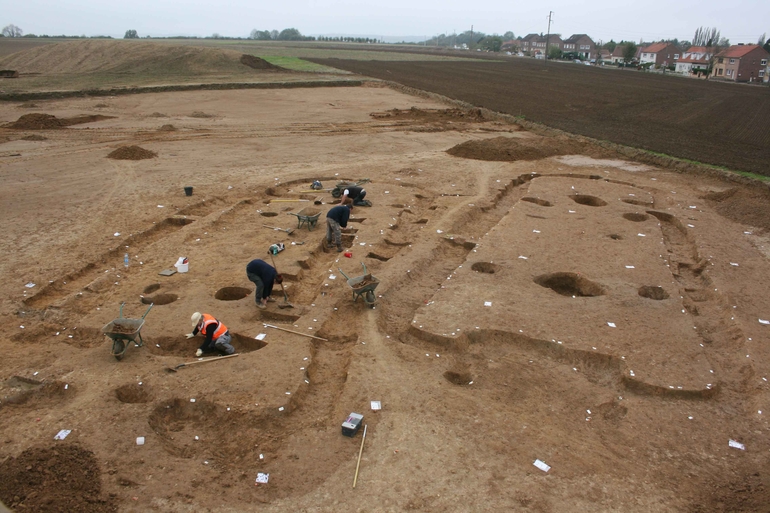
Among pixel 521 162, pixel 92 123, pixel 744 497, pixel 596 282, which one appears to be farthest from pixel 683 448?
pixel 92 123

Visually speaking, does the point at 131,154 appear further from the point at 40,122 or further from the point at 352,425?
the point at 352,425

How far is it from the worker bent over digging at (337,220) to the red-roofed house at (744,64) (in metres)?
83.6

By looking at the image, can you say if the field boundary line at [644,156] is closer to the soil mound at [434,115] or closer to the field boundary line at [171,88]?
the soil mound at [434,115]

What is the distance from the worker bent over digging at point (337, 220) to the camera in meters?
12.0

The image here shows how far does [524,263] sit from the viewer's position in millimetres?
11516

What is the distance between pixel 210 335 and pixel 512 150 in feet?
54.5

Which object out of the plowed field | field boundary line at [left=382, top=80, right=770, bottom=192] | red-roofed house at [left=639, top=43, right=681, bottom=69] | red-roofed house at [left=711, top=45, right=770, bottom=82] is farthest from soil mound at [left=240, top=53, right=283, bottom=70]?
red-roofed house at [left=639, top=43, right=681, bottom=69]

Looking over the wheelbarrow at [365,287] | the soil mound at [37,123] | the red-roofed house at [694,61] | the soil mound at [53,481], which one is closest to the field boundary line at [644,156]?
the wheelbarrow at [365,287]

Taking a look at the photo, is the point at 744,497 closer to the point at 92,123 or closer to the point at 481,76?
the point at 92,123

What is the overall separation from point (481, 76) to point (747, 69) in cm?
4449

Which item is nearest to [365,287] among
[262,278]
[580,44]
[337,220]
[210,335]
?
[262,278]

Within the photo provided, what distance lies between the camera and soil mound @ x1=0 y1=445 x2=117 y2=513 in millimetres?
5477

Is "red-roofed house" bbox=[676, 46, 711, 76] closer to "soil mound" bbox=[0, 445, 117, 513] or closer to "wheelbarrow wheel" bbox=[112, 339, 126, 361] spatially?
"wheelbarrow wheel" bbox=[112, 339, 126, 361]

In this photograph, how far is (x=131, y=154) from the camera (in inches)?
793
